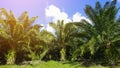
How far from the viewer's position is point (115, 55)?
864 inches

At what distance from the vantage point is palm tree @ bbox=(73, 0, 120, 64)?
2195 cm

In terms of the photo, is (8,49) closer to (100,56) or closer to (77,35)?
(77,35)

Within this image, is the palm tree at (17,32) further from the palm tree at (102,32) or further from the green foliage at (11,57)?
the palm tree at (102,32)

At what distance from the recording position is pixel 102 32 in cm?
2183

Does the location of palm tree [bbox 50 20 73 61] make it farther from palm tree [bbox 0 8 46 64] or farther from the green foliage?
the green foliage

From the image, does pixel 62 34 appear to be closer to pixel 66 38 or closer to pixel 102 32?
pixel 66 38

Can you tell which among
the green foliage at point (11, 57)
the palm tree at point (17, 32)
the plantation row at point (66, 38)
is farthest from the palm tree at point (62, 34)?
the green foliage at point (11, 57)

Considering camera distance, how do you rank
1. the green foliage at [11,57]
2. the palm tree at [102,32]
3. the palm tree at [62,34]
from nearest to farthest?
the palm tree at [102,32] → the green foliage at [11,57] → the palm tree at [62,34]

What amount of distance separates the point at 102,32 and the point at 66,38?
6736mm

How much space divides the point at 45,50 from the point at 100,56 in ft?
21.6

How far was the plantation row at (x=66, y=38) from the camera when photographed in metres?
22.3

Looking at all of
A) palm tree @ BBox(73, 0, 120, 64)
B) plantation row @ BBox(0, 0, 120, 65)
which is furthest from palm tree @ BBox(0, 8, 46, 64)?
palm tree @ BBox(73, 0, 120, 64)

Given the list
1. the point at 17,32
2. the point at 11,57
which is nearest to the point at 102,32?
the point at 17,32

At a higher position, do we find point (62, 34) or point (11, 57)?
point (62, 34)
